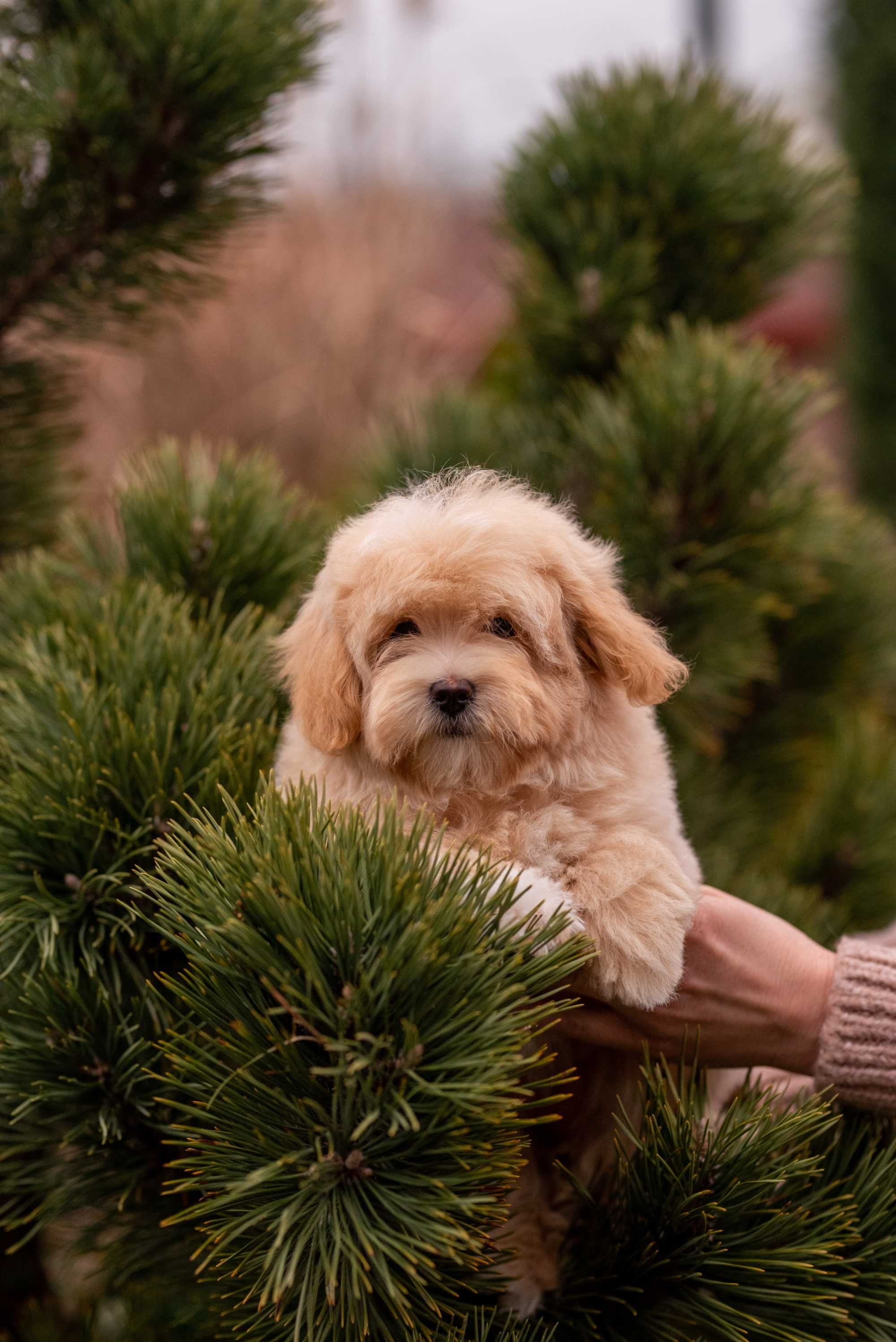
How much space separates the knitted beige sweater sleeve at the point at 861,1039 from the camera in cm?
107

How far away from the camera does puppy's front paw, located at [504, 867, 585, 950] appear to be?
33.2 inches

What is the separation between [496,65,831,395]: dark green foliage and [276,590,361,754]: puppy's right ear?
2.64 ft

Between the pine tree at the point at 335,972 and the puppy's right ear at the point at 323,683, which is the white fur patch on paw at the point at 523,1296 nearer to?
the pine tree at the point at 335,972

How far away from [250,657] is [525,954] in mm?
507

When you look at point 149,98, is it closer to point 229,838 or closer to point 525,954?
point 229,838

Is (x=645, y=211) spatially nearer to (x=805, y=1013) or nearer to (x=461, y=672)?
(x=461, y=672)

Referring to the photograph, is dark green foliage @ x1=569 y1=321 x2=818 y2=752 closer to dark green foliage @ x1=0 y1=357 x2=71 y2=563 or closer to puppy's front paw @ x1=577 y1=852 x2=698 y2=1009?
puppy's front paw @ x1=577 y1=852 x2=698 y2=1009

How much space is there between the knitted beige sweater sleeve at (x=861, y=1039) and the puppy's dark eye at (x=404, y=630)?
55 cm

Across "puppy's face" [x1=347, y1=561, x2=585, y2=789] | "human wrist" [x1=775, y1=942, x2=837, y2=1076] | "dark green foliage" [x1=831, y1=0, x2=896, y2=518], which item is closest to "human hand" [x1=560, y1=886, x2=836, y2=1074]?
"human wrist" [x1=775, y1=942, x2=837, y2=1076]

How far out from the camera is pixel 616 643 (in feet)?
3.35

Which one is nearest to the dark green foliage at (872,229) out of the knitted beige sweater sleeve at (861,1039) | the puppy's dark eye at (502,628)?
the knitted beige sweater sleeve at (861,1039)

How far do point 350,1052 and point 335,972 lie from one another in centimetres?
6

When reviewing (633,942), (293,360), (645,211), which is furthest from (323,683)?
(293,360)

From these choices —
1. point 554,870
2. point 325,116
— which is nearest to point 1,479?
point 554,870
